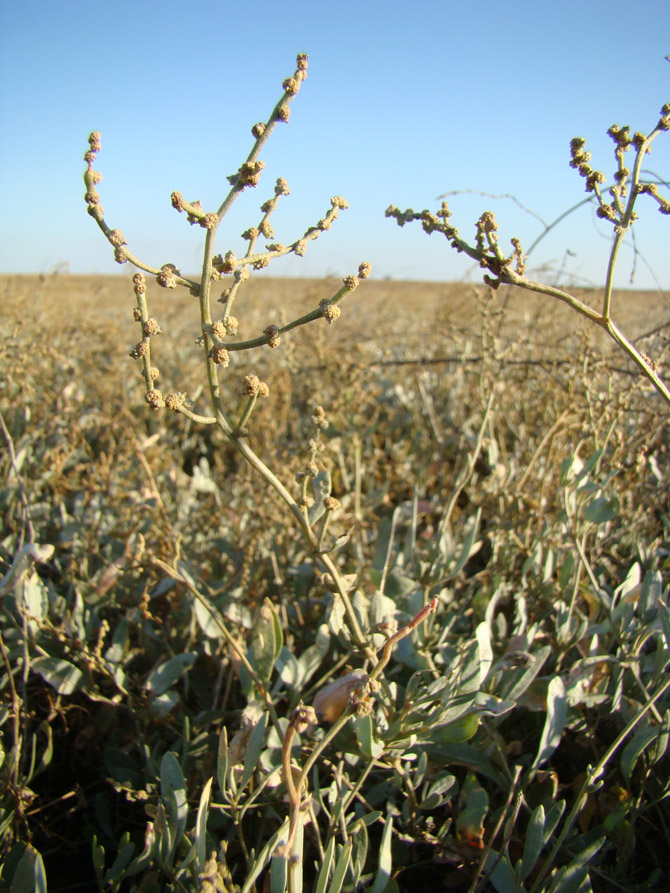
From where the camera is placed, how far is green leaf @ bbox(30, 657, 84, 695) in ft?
4.63

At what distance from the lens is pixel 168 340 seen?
464 centimetres

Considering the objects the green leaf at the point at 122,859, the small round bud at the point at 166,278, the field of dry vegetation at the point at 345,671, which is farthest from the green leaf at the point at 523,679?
the small round bud at the point at 166,278

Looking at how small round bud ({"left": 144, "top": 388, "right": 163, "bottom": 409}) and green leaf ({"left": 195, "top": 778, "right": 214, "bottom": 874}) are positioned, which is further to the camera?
green leaf ({"left": 195, "top": 778, "right": 214, "bottom": 874})

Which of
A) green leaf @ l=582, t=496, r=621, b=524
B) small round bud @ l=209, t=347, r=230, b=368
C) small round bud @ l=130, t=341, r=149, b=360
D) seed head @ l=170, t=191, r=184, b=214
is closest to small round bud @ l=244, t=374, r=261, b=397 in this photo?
small round bud @ l=209, t=347, r=230, b=368

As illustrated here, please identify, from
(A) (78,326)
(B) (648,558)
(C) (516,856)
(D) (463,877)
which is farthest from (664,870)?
(A) (78,326)

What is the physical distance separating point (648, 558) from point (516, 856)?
0.89 metres

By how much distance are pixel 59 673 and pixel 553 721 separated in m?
1.11

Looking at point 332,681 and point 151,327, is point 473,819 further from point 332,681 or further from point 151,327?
point 151,327

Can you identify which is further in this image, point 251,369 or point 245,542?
point 251,369

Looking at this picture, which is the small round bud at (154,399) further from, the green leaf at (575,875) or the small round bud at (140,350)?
the green leaf at (575,875)

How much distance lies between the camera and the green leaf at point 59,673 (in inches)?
55.5

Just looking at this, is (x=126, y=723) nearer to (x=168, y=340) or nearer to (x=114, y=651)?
(x=114, y=651)

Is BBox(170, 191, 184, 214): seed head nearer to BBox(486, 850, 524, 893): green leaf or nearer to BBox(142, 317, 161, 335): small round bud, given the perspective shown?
BBox(142, 317, 161, 335): small round bud

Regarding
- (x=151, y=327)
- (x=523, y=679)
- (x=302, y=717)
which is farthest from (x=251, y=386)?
(x=523, y=679)
